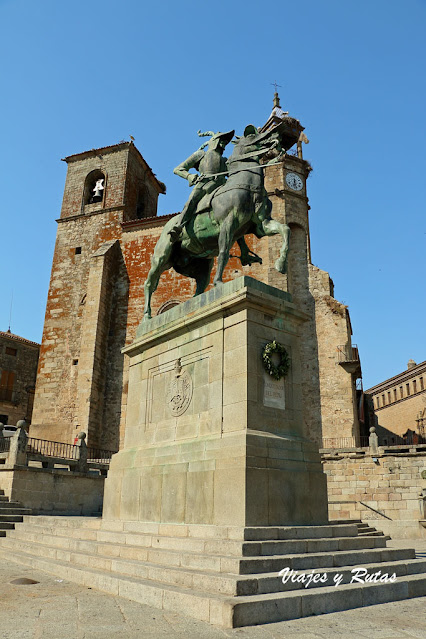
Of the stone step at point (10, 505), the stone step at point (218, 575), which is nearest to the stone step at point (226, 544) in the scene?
the stone step at point (218, 575)

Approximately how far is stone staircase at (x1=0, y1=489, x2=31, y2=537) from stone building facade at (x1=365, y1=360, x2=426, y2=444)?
1238 inches

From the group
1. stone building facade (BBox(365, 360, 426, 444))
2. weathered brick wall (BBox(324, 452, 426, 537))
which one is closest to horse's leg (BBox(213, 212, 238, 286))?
weathered brick wall (BBox(324, 452, 426, 537))

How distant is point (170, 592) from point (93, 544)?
2.42 metres

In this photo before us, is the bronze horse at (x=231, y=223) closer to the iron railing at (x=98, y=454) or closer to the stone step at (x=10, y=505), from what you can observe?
the stone step at (x=10, y=505)

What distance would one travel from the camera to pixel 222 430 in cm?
614

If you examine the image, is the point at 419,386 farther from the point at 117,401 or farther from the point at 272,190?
the point at 117,401

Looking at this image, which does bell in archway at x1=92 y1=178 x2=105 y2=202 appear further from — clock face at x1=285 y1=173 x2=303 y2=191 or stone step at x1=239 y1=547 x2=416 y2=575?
stone step at x1=239 y1=547 x2=416 y2=575

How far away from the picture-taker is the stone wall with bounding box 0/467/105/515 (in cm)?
1338

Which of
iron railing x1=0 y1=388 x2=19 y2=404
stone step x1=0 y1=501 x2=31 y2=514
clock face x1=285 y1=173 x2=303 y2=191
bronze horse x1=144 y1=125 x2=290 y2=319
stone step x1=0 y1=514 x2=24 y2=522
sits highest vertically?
clock face x1=285 y1=173 x2=303 y2=191

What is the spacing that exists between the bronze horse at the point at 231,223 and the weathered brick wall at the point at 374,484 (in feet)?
39.9

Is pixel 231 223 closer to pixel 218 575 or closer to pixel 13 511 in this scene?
pixel 218 575

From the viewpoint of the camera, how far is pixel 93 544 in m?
6.21

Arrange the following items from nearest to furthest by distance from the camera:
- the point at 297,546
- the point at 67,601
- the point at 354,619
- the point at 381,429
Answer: the point at 354,619
the point at 67,601
the point at 297,546
the point at 381,429

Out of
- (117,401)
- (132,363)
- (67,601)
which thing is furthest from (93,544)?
(117,401)
